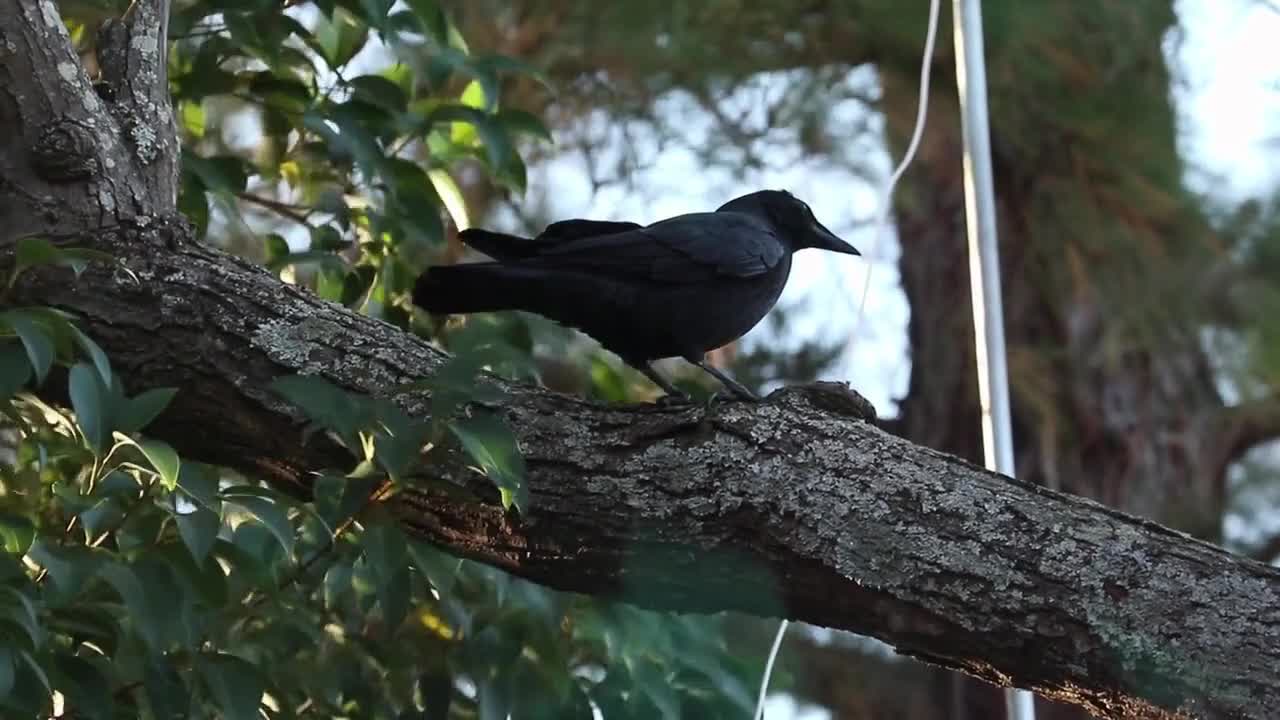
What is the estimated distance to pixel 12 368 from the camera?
6.23ft

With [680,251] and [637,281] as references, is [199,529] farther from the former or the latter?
[680,251]

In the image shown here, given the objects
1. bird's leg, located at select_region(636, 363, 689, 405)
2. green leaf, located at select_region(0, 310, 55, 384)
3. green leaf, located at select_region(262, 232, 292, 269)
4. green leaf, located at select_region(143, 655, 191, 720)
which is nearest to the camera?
green leaf, located at select_region(0, 310, 55, 384)

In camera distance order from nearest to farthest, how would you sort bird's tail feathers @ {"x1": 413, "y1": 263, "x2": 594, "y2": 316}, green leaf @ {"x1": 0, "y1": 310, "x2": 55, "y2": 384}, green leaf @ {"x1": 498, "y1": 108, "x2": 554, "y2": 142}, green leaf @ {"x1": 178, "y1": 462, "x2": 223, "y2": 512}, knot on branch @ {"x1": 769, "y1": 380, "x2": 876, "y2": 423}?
green leaf @ {"x1": 0, "y1": 310, "x2": 55, "y2": 384}, green leaf @ {"x1": 178, "y1": 462, "x2": 223, "y2": 512}, knot on branch @ {"x1": 769, "y1": 380, "x2": 876, "y2": 423}, bird's tail feathers @ {"x1": 413, "y1": 263, "x2": 594, "y2": 316}, green leaf @ {"x1": 498, "y1": 108, "x2": 554, "y2": 142}

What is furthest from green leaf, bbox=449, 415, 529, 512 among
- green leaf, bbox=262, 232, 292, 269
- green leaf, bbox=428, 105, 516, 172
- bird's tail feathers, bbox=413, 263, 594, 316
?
green leaf, bbox=262, 232, 292, 269

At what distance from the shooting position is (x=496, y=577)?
2637 mm

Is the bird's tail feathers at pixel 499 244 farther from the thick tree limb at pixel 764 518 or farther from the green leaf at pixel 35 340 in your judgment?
the green leaf at pixel 35 340

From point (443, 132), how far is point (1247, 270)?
2.58 m

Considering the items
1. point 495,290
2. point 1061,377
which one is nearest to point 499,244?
point 495,290

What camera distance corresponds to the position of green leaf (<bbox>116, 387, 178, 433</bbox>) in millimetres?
1923

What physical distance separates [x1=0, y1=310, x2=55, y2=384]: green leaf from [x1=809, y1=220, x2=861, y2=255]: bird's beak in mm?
2065

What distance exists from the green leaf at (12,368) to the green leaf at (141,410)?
0.38ft

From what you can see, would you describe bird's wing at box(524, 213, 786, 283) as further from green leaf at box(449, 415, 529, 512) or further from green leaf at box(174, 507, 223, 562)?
green leaf at box(174, 507, 223, 562)

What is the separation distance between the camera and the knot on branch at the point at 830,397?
7.66ft

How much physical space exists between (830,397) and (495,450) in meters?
0.56
